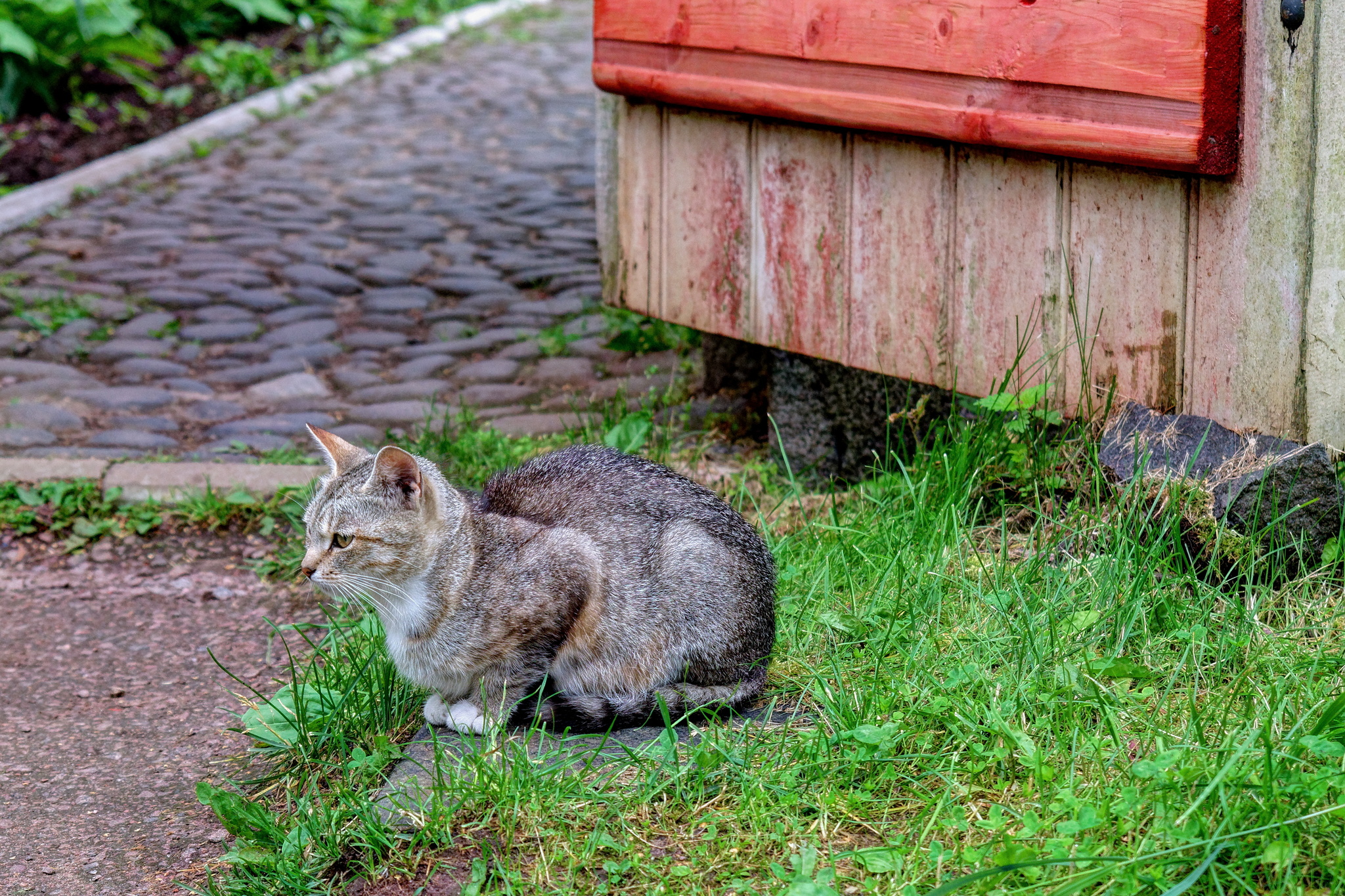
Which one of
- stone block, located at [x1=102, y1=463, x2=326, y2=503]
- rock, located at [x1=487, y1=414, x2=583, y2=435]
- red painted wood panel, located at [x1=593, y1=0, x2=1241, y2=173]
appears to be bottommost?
stone block, located at [x1=102, y1=463, x2=326, y2=503]

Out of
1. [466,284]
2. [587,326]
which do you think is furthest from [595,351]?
[466,284]

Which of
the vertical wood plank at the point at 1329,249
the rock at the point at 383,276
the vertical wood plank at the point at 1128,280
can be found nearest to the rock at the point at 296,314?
the rock at the point at 383,276

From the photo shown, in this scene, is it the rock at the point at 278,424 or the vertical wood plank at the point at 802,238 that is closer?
the vertical wood plank at the point at 802,238

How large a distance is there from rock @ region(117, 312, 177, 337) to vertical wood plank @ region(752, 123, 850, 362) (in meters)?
3.26

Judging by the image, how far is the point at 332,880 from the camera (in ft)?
9.29

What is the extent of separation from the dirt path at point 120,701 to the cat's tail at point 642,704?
0.82 metres

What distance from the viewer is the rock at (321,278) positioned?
735 cm

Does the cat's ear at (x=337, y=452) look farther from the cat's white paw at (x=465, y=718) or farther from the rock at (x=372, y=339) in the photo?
the rock at (x=372, y=339)

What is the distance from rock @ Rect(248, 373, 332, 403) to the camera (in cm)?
606

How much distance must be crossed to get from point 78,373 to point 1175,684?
15.9 feet

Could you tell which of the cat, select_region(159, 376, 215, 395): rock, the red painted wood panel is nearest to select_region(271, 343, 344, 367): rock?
select_region(159, 376, 215, 395): rock

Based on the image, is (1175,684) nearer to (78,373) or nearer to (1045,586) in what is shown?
(1045,586)

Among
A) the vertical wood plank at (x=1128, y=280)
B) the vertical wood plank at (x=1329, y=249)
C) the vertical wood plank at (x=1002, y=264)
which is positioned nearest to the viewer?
the vertical wood plank at (x=1329, y=249)

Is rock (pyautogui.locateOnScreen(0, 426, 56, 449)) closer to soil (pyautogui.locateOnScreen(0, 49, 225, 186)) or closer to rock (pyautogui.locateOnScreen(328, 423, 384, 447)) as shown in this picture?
rock (pyautogui.locateOnScreen(328, 423, 384, 447))
